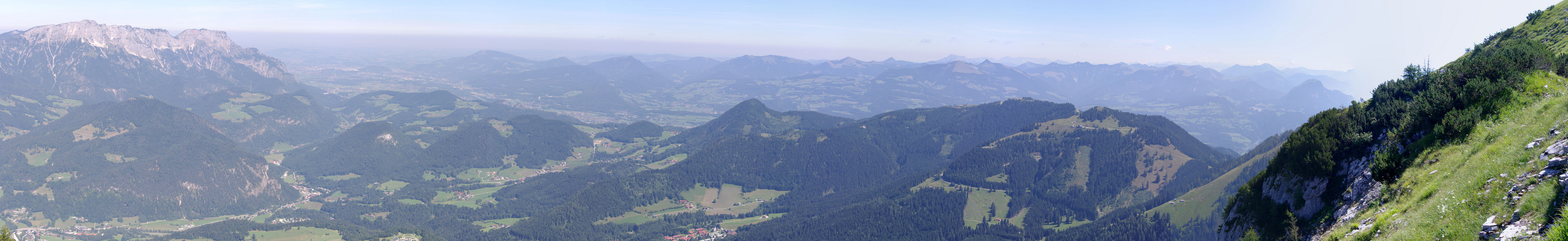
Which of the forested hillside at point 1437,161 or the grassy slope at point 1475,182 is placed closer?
the grassy slope at point 1475,182

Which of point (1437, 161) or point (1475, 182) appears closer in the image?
point (1475, 182)

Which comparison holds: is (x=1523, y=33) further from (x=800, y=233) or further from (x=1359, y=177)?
(x=800, y=233)

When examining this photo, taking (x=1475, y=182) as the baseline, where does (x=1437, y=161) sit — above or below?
below

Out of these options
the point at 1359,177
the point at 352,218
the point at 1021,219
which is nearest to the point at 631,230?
the point at 352,218

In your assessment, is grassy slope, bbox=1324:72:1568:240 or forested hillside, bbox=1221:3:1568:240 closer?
grassy slope, bbox=1324:72:1568:240
